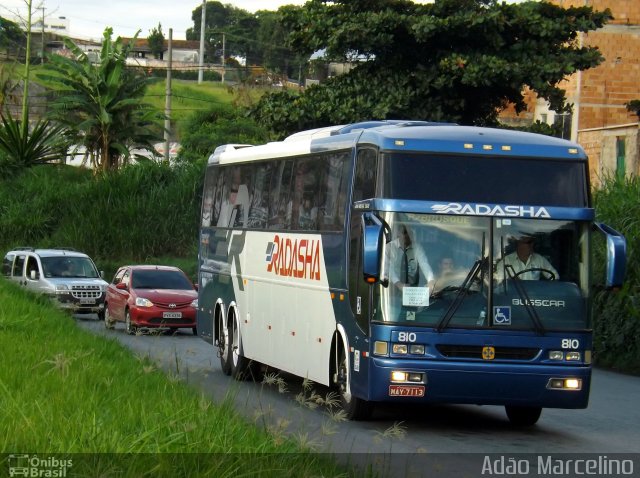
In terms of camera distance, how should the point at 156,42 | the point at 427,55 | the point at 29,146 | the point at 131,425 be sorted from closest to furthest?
the point at 131,425 → the point at 427,55 → the point at 29,146 → the point at 156,42

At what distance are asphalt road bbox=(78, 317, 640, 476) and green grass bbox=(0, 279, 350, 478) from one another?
0.73ft

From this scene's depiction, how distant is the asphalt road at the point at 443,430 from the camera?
10.9 metres

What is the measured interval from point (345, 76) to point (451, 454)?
80.3 feet

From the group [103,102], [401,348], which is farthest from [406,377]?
[103,102]

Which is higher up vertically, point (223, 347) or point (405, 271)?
point (405, 271)

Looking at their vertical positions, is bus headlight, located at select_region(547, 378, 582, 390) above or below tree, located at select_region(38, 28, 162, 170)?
below

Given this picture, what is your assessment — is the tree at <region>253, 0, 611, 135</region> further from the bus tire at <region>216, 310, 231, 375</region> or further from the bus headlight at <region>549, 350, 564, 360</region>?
the bus headlight at <region>549, 350, 564, 360</region>

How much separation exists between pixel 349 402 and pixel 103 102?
131ft

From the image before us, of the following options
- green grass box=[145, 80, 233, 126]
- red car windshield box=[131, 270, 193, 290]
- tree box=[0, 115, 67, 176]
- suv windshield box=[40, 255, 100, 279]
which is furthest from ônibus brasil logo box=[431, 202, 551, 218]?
green grass box=[145, 80, 233, 126]

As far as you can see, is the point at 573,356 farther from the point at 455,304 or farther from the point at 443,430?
the point at 443,430

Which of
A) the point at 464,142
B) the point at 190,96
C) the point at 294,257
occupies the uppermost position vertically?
the point at 190,96

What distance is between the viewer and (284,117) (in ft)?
115

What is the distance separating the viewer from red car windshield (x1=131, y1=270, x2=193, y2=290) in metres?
31.7

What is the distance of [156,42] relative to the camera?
562 ft
